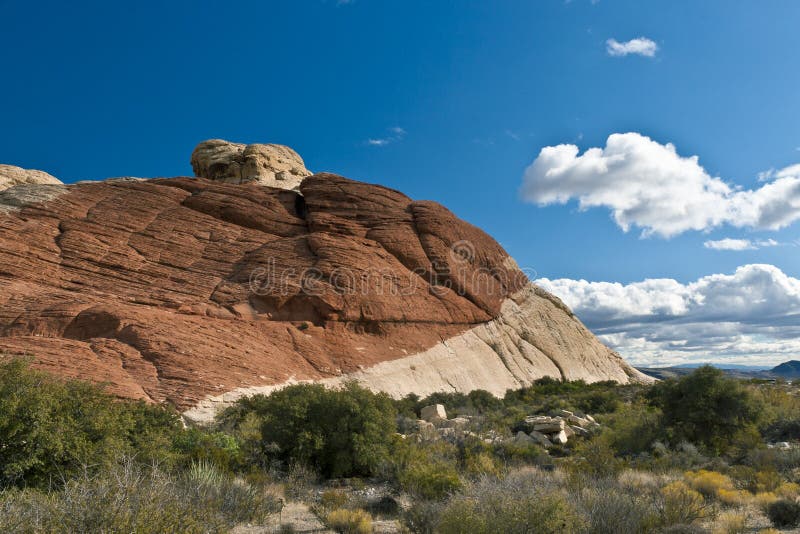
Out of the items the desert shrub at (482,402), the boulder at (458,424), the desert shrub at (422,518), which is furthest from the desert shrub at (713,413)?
the desert shrub at (422,518)

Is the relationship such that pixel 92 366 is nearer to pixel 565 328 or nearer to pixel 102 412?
pixel 102 412

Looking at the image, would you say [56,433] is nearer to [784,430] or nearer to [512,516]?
[512,516]

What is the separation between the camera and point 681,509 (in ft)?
23.0

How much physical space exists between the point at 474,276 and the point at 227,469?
1167 inches

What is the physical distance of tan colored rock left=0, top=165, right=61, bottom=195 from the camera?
40.0 meters

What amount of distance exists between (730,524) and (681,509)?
0.76m

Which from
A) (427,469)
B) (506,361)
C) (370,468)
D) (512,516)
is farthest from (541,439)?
(506,361)

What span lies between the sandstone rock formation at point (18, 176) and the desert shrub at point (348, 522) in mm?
43716

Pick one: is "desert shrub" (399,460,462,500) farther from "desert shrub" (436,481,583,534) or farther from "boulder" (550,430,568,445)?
"boulder" (550,430,568,445)

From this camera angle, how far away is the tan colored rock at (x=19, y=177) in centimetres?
3995

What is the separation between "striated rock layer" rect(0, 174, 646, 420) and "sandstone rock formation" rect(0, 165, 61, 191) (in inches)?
544

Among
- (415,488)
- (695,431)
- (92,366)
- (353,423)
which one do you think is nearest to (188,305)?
(92,366)

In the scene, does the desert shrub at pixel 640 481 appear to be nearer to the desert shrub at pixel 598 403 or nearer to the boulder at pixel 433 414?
the boulder at pixel 433 414

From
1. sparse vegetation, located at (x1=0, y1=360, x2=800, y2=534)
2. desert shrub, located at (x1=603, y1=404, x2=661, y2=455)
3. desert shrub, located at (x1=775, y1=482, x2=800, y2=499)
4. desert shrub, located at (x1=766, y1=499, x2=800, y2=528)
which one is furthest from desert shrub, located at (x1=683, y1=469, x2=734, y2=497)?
desert shrub, located at (x1=603, y1=404, x2=661, y2=455)
